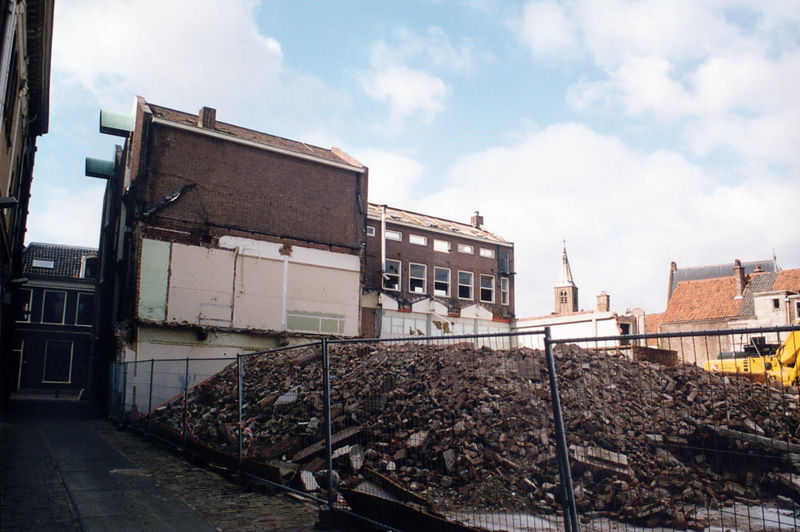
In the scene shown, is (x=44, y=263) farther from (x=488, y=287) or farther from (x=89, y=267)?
(x=488, y=287)

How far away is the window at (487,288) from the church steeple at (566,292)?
137 feet

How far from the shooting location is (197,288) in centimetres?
2409

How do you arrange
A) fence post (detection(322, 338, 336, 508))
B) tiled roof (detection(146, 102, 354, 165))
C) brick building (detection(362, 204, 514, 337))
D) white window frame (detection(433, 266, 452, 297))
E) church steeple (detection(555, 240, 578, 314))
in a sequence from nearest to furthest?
1. fence post (detection(322, 338, 336, 508))
2. tiled roof (detection(146, 102, 354, 165))
3. brick building (detection(362, 204, 514, 337))
4. white window frame (detection(433, 266, 452, 297))
5. church steeple (detection(555, 240, 578, 314))

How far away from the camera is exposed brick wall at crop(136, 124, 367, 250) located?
24375mm

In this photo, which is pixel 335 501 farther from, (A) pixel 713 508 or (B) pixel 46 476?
(B) pixel 46 476

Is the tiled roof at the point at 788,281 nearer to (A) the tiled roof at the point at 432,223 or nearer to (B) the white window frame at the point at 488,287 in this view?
(A) the tiled roof at the point at 432,223

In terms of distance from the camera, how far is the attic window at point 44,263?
133 ft

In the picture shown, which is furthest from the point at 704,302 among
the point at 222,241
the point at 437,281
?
the point at 222,241

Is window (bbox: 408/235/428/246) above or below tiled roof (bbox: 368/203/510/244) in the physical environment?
below

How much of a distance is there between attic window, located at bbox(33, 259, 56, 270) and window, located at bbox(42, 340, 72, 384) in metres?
6.38

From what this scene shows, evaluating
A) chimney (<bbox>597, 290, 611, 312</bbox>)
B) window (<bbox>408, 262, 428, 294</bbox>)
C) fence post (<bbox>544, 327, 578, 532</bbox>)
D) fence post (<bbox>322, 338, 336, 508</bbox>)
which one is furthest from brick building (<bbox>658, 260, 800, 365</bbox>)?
fence post (<bbox>544, 327, 578, 532</bbox>)

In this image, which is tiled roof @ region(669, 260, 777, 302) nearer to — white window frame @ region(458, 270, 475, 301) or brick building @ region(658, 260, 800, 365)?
brick building @ region(658, 260, 800, 365)

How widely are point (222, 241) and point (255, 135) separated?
23.3 feet

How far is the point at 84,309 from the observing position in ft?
127
